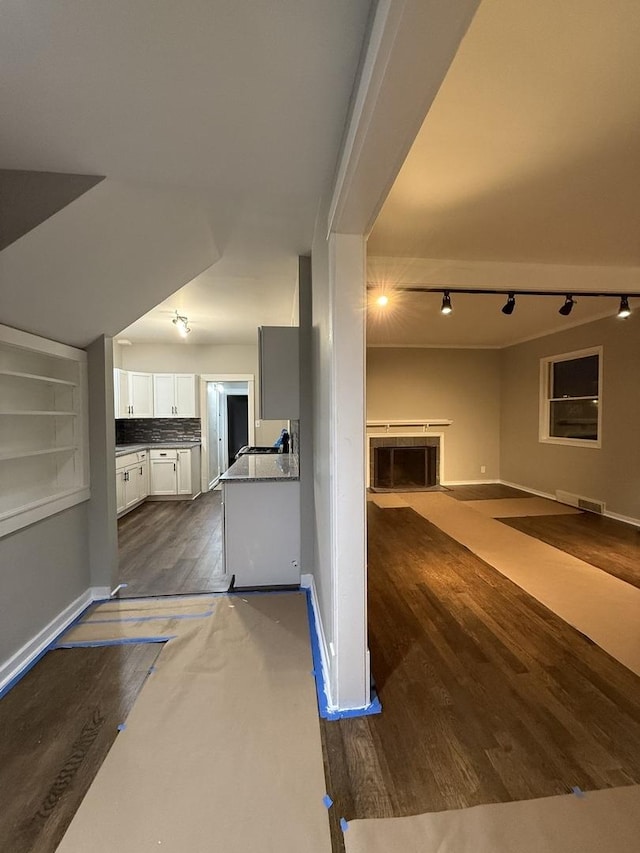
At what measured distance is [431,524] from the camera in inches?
182

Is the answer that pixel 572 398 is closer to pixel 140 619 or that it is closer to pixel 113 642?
pixel 140 619

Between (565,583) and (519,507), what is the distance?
2.60m

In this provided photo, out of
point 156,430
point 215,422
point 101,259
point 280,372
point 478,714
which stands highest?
point 101,259

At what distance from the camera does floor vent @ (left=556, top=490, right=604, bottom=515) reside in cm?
503

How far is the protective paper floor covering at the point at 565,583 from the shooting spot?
2.30 metres

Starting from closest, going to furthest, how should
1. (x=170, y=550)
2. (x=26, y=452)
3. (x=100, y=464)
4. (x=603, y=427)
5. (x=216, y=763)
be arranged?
(x=216, y=763) → (x=26, y=452) → (x=100, y=464) → (x=170, y=550) → (x=603, y=427)

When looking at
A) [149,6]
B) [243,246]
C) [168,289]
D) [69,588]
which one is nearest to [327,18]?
[149,6]

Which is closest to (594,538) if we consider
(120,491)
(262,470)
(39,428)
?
(262,470)

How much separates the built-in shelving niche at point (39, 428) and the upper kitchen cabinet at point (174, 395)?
11.8 ft

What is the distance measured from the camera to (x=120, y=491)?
15.7 ft

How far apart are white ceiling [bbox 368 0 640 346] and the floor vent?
3.04 meters

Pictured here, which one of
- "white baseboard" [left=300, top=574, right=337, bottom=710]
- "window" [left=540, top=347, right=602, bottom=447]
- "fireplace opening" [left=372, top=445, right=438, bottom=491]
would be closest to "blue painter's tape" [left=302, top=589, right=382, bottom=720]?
"white baseboard" [left=300, top=574, right=337, bottom=710]

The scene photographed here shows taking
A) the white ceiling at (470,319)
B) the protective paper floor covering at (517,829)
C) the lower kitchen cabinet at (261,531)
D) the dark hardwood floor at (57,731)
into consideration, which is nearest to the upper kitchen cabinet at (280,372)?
the lower kitchen cabinet at (261,531)

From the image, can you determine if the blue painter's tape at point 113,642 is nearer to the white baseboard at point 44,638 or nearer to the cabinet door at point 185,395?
the white baseboard at point 44,638
